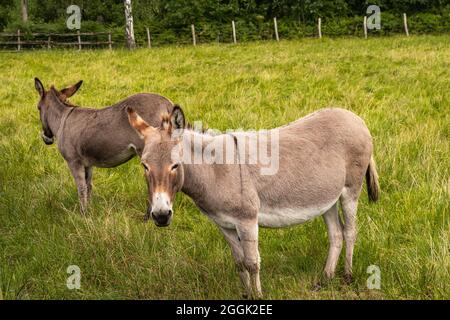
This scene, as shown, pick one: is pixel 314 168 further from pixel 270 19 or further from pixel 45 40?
pixel 45 40

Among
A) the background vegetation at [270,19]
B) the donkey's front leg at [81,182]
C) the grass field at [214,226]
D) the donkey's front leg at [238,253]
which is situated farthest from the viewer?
the background vegetation at [270,19]

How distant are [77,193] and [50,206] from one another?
48 centimetres

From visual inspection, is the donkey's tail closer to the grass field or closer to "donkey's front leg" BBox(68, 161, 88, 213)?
the grass field

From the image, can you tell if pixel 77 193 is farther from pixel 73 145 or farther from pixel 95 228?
pixel 95 228


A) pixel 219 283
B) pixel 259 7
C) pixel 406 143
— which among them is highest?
pixel 259 7

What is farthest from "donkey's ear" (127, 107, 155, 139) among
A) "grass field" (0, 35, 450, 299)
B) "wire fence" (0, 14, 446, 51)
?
"wire fence" (0, 14, 446, 51)

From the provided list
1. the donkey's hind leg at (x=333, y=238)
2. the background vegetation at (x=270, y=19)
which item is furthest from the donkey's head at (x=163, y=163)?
the background vegetation at (x=270, y=19)

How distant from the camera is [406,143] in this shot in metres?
6.67

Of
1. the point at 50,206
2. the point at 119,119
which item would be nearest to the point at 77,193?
the point at 50,206

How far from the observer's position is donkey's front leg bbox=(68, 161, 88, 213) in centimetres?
576

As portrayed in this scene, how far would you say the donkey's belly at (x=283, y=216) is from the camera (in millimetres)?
3750

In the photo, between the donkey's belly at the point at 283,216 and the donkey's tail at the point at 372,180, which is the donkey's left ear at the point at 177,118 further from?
the donkey's tail at the point at 372,180

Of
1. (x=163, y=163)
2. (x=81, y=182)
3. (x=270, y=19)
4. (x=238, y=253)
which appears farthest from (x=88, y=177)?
(x=270, y=19)

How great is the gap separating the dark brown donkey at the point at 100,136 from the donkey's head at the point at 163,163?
7.45 feet
